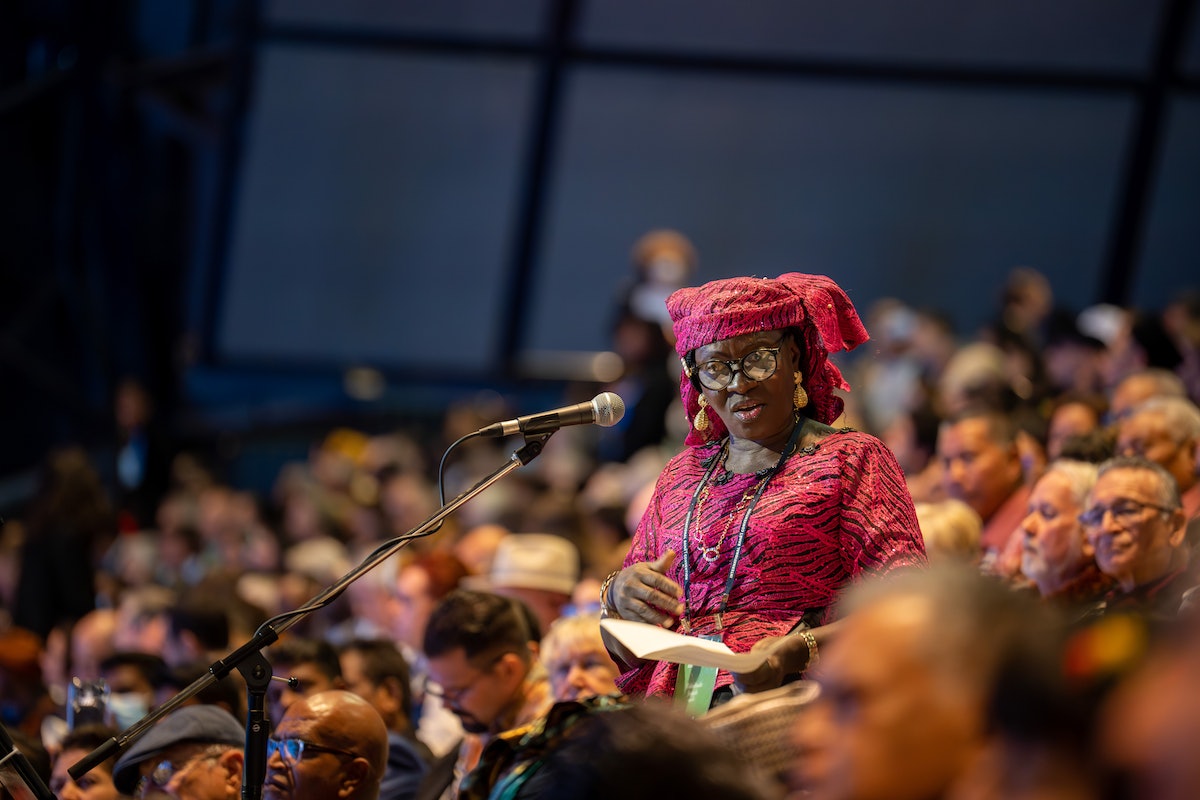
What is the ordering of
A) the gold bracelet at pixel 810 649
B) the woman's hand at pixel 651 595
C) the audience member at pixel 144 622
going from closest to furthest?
the gold bracelet at pixel 810 649 → the woman's hand at pixel 651 595 → the audience member at pixel 144 622

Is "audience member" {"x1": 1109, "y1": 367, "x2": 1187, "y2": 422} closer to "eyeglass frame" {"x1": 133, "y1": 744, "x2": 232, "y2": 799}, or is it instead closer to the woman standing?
the woman standing

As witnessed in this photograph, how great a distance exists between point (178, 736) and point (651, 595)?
1365mm

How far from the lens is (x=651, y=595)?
9.46 feet

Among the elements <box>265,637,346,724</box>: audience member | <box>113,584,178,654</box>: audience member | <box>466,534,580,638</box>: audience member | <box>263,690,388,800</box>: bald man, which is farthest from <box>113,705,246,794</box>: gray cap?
<box>113,584,178,654</box>: audience member

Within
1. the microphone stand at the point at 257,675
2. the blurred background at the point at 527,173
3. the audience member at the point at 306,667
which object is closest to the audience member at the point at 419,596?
the audience member at the point at 306,667

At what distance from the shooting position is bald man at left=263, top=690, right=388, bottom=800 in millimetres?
3270

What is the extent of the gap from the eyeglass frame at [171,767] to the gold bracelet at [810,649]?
5.03 ft

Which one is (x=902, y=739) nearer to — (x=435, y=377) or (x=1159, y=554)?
(x=1159, y=554)

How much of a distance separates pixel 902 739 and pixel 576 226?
8.40 metres

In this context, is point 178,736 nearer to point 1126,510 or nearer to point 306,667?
point 306,667

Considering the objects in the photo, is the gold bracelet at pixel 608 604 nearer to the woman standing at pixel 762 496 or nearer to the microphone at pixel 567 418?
the woman standing at pixel 762 496

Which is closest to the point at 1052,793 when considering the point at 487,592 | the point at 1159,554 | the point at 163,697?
the point at 1159,554

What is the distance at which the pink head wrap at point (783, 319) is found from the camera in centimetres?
307

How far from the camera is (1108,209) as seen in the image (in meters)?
9.25
